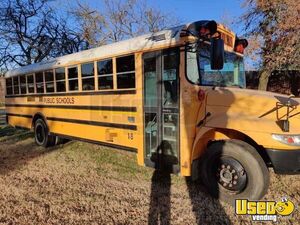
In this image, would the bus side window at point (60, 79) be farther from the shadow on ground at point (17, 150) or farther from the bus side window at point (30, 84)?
the shadow on ground at point (17, 150)

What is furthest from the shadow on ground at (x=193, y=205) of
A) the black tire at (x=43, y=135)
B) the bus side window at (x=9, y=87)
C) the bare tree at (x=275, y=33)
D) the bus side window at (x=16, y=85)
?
the bare tree at (x=275, y=33)

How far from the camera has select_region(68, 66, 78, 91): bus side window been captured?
21.1 feet

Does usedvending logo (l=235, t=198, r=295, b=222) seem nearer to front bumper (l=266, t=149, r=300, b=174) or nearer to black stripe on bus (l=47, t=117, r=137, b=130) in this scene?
front bumper (l=266, t=149, r=300, b=174)

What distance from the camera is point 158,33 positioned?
4.80 m

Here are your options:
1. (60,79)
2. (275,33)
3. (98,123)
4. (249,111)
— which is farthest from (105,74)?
(275,33)

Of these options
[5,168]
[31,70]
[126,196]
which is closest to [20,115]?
[31,70]

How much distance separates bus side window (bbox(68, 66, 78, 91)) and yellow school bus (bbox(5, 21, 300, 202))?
0.12 m

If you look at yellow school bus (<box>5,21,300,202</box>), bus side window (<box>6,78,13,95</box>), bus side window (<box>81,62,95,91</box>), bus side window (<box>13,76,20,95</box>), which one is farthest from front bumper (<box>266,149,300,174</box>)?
bus side window (<box>6,78,13,95</box>)

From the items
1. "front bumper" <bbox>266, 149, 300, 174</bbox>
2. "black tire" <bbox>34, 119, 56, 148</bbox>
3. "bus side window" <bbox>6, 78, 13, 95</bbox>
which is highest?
"bus side window" <bbox>6, 78, 13, 95</bbox>

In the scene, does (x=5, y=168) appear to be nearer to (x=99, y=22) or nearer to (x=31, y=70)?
(x=31, y=70)

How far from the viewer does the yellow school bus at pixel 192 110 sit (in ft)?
12.8

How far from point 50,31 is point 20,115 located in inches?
491

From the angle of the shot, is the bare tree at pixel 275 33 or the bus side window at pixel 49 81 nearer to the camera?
the bus side window at pixel 49 81

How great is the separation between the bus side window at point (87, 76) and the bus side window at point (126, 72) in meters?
0.79
